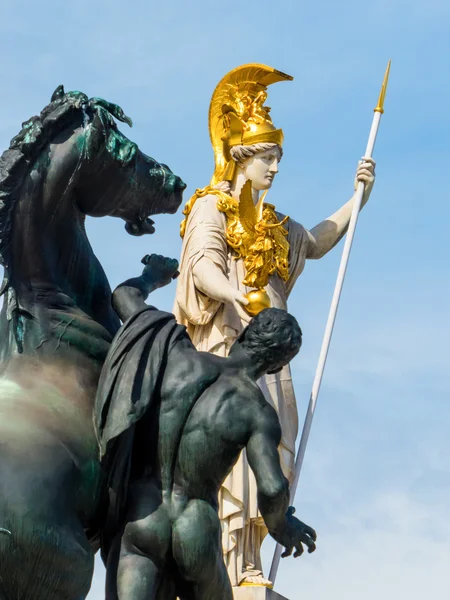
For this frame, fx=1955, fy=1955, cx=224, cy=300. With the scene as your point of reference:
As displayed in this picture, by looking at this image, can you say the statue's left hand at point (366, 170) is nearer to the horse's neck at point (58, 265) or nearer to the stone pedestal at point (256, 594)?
the stone pedestal at point (256, 594)

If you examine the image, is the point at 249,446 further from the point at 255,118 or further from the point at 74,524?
the point at 255,118

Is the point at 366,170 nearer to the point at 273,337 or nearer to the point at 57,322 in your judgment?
the point at 273,337

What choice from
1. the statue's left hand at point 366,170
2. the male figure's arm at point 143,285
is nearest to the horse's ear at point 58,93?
the male figure's arm at point 143,285

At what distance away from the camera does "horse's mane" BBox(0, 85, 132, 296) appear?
5.77m

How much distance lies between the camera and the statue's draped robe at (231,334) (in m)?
10.3

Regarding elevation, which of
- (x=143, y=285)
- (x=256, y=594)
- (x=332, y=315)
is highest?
(x=332, y=315)

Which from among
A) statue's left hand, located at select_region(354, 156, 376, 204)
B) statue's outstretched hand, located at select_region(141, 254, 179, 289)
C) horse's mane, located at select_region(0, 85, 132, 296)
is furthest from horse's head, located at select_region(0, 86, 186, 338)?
statue's left hand, located at select_region(354, 156, 376, 204)

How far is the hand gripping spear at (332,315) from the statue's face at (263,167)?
24.5 inches

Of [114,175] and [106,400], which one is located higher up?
[114,175]

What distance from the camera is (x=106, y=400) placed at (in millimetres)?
5648

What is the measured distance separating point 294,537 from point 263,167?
18.3ft

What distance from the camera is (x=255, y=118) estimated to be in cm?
1131

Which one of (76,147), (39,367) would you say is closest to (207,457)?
(39,367)

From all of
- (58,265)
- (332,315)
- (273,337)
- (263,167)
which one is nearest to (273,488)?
(273,337)
